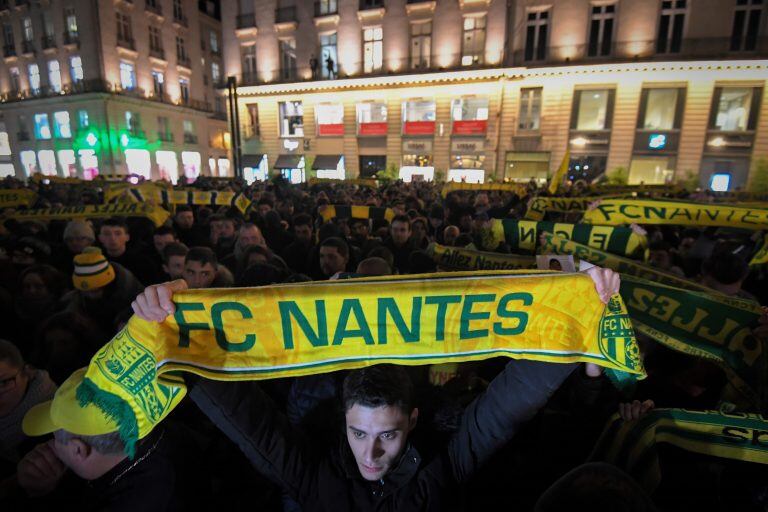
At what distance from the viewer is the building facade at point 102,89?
32.0 meters

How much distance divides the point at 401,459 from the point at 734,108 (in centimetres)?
A: 2943

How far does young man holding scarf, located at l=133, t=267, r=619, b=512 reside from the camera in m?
1.75

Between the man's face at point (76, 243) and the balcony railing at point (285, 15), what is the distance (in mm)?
31410

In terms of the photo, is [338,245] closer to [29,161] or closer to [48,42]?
[48,42]

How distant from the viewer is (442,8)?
26.6 m

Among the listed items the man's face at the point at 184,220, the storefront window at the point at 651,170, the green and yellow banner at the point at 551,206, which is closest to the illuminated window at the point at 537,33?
the storefront window at the point at 651,170

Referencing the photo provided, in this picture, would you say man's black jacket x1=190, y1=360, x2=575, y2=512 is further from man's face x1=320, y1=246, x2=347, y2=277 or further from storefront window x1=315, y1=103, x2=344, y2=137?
storefront window x1=315, y1=103, x2=344, y2=137

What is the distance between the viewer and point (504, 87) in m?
25.2

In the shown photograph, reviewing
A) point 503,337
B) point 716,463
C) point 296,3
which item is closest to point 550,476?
point 716,463

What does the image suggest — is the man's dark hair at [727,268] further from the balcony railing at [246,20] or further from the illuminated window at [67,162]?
the illuminated window at [67,162]

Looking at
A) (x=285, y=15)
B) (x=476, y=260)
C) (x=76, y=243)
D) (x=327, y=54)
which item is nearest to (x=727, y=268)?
(x=476, y=260)

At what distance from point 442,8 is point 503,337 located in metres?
30.0

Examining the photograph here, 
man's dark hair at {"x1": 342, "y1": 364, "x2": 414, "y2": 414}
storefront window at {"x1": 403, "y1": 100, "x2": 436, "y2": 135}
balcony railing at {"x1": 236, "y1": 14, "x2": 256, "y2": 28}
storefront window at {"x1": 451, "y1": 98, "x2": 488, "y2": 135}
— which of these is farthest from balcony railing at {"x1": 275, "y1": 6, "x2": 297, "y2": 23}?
man's dark hair at {"x1": 342, "y1": 364, "x2": 414, "y2": 414}

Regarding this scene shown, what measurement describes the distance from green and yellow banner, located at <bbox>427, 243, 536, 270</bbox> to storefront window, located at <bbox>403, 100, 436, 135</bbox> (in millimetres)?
24661
